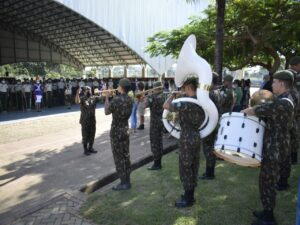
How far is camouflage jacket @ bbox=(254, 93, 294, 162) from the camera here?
3680 mm

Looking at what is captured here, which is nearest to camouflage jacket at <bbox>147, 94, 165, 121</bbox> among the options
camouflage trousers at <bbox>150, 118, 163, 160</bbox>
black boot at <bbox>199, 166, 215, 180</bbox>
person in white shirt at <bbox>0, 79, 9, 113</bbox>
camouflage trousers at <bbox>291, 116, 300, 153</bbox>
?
camouflage trousers at <bbox>150, 118, 163, 160</bbox>

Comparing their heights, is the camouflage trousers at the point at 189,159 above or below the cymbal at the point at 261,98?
below

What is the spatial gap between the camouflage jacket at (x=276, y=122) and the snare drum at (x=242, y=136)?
11 cm

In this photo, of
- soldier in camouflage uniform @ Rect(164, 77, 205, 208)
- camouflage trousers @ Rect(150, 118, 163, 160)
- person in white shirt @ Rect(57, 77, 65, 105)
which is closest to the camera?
soldier in camouflage uniform @ Rect(164, 77, 205, 208)

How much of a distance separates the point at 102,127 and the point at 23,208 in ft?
23.9

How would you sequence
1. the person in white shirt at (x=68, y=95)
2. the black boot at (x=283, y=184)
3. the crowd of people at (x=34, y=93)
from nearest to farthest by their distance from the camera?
the black boot at (x=283, y=184)
the crowd of people at (x=34, y=93)
the person in white shirt at (x=68, y=95)

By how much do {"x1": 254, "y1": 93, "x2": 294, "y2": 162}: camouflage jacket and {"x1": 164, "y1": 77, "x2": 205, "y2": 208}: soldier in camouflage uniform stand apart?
926 mm

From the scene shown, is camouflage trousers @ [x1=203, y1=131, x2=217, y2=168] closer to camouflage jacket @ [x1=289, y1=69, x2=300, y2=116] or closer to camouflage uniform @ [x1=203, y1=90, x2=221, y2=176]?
camouflage uniform @ [x1=203, y1=90, x2=221, y2=176]

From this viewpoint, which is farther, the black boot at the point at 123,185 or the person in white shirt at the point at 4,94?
the person in white shirt at the point at 4,94

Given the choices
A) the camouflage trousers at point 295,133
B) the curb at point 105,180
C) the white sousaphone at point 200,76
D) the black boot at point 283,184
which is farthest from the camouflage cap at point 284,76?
the curb at point 105,180

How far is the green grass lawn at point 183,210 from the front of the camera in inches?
167

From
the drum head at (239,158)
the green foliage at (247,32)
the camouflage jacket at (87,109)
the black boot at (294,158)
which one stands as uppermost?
the green foliage at (247,32)

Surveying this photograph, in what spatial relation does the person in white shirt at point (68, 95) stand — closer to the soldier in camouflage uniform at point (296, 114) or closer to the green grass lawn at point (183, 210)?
the green grass lawn at point (183, 210)

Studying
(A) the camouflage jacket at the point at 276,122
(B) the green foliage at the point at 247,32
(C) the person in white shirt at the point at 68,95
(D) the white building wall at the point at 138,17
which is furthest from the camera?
(D) the white building wall at the point at 138,17
